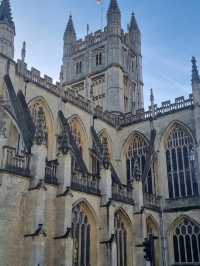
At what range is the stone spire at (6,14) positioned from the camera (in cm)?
2530

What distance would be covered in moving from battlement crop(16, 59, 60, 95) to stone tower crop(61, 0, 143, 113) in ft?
37.8

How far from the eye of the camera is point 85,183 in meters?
22.7

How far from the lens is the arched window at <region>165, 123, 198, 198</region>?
97.8 ft

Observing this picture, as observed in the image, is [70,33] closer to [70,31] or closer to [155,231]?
[70,31]

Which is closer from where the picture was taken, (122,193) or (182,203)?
(122,193)

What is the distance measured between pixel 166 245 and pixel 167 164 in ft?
21.8

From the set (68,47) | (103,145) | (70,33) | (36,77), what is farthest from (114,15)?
(36,77)

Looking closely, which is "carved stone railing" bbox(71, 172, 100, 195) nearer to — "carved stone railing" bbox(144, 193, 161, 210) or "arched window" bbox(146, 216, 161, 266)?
"carved stone railing" bbox(144, 193, 161, 210)

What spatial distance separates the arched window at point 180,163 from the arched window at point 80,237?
1016 centimetres

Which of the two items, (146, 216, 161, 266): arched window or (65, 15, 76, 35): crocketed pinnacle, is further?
(65, 15, 76, 35): crocketed pinnacle

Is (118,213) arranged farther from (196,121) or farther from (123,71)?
(123,71)

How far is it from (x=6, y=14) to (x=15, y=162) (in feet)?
39.1

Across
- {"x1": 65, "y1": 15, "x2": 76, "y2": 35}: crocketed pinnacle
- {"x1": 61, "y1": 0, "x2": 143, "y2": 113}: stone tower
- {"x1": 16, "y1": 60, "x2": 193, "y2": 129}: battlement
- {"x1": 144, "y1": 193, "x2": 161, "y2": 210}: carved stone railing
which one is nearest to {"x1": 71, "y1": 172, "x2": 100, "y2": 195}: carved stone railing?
{"x1": 144, "y1": 193, "x2": 161, "y2": 210}: carved stone railing

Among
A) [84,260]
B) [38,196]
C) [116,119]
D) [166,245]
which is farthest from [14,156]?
[116,119]
